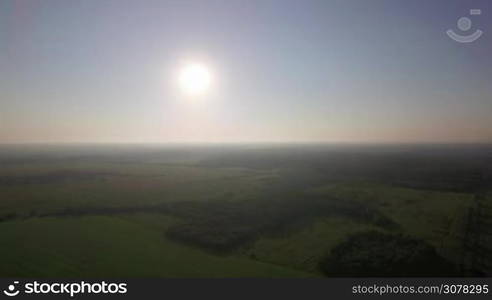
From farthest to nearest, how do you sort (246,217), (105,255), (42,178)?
(42,178)
(246,217)
(105,255)

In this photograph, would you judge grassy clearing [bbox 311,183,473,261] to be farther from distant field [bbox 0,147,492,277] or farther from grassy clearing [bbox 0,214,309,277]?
grassy clearing [bbox 0,214,309,277]

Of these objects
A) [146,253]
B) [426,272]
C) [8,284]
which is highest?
[8,284]

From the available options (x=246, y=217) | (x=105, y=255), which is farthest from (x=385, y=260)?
(x=105, y=255)

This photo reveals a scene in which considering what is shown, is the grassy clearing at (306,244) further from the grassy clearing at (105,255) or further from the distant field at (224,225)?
the grassy clearing at (105,255)

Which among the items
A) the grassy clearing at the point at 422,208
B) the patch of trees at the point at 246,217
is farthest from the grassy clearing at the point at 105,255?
the grassy clearing at the point at 422,208

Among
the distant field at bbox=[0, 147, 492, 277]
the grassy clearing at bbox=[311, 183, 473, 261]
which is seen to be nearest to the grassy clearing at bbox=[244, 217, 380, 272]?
the distant field at bbox=[0, 147, 492, 277]

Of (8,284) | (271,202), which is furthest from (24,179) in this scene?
(8,284)

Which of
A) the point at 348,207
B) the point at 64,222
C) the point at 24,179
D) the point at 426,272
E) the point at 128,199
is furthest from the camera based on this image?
the point at 24,179

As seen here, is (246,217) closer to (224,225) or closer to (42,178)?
(224,225)

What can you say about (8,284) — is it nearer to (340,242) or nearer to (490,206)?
(340,242)
